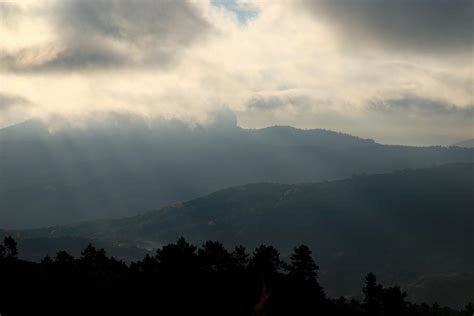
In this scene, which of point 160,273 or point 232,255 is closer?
point 160,273

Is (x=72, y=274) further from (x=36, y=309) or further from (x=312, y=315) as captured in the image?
(x=312, y=315)

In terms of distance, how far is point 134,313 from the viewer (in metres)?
88.3

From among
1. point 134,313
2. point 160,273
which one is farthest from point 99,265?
point 134,313

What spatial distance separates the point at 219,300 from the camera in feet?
315

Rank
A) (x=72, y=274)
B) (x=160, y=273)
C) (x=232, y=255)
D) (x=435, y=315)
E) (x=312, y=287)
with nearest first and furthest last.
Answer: (x=160, y=273) < (x=72, y=274) < (x=312, y=287) < (x=232, y=255) < (x=435, y=315)

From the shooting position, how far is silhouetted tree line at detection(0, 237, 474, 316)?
90.4 metres

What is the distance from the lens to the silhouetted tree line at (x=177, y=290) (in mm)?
90438

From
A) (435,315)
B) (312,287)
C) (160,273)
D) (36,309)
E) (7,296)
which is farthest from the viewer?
(435,315)

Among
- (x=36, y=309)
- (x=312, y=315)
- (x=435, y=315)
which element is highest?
(x=36, y=309)

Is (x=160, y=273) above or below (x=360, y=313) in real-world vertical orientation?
above

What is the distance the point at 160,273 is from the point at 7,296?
28.9 m

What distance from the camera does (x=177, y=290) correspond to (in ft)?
314

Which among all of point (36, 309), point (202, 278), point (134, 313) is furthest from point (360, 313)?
point (36, 309)

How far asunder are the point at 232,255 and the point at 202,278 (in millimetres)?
35404
